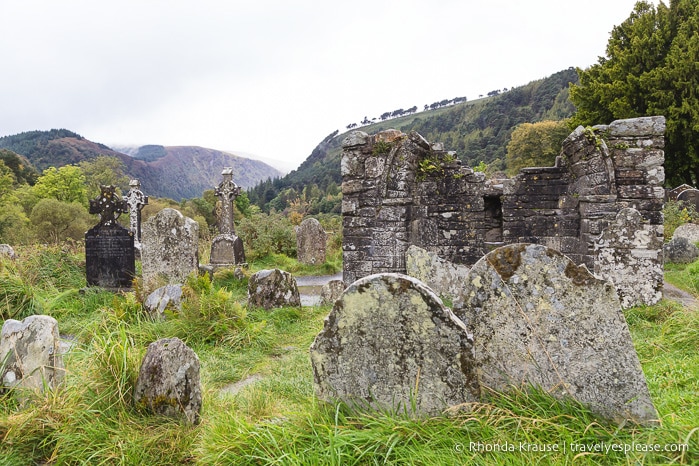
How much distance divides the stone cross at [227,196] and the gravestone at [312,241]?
2.45 meters

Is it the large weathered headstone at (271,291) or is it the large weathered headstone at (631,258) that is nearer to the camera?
the large weathered headstone at (631,258)

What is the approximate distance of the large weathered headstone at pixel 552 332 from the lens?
7.25ft

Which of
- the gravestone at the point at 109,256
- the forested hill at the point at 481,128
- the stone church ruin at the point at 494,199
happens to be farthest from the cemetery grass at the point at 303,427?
the forested hill at the point at 481,128

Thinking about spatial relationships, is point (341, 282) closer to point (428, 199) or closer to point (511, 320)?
point (428, 199)

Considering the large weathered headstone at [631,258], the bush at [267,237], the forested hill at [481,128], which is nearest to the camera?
the large weathered headstone at [631,258]

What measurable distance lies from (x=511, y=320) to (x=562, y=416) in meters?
0.55

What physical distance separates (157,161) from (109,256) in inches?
4501

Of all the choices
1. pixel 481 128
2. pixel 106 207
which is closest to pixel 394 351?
pixel 106 207

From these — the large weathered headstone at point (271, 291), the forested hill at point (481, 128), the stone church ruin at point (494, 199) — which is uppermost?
the forested hill at point (481, 128)

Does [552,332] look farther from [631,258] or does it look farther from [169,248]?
[169,248]

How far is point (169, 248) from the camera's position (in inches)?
341

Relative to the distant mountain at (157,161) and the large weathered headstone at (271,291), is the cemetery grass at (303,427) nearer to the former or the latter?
the large weathered headstone at (271,291)

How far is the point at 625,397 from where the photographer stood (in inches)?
85.9

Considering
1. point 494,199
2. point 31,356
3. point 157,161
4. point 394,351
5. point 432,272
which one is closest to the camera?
point 394,351
